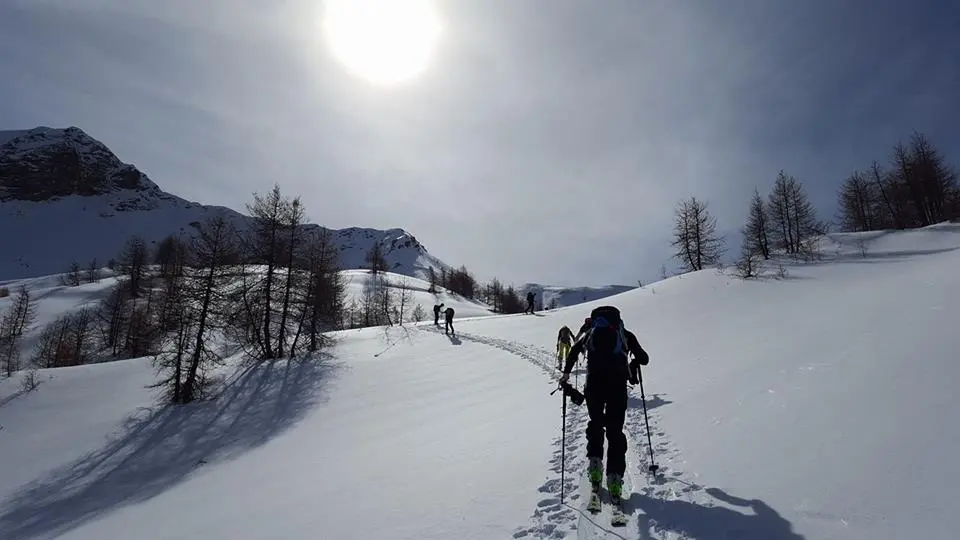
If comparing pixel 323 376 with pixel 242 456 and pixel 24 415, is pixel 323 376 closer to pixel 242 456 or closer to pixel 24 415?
pixel 242 456

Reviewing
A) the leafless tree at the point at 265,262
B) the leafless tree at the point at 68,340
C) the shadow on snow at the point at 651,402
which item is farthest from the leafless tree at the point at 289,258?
the leafless tree at the point at 68,340

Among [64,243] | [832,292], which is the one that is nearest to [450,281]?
[832,292]

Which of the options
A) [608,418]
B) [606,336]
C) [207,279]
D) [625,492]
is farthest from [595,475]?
[207,279]

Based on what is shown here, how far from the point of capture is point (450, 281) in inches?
5162

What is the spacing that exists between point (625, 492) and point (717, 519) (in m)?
1.38

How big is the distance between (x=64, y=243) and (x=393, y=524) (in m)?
232

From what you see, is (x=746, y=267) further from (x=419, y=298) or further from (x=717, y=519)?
(x=419, y=298)

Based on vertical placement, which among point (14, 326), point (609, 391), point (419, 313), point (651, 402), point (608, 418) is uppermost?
point (419, 313)

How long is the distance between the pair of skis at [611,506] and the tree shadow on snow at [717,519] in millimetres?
174

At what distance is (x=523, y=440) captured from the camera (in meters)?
8.27

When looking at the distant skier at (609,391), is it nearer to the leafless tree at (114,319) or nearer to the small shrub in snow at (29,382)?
the small shrub in snow at (29,382)

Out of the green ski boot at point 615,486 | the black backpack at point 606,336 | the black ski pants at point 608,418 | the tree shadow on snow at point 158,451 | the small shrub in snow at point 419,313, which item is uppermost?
the small shrub in snow at point 419,313

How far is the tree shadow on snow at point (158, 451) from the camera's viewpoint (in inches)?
483

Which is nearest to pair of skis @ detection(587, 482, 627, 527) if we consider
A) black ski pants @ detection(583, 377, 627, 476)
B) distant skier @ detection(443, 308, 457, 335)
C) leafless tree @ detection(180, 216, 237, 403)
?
black ski pants @ detection(583, 377, 627, 476)
